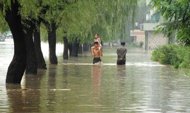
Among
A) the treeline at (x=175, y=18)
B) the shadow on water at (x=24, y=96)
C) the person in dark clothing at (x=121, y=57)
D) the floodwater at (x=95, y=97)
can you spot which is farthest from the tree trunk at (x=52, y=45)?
the treeline at (x=175, y=18)

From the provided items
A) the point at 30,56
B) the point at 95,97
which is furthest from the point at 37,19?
the point at 95,97

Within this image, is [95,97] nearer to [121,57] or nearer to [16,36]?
[16,36]

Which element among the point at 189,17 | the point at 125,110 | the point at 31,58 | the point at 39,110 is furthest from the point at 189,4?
the point at 31,58

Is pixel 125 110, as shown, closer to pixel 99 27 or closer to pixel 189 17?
pixel 189 17

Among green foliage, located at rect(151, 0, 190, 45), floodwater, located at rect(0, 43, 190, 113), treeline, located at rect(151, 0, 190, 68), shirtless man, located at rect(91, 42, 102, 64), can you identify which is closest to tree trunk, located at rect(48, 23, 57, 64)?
shirtless man, located at rect(91, 42, 102, 64)

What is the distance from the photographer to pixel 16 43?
65.4 feet

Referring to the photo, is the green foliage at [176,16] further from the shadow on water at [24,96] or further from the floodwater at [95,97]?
the shadow on water at [24,96]

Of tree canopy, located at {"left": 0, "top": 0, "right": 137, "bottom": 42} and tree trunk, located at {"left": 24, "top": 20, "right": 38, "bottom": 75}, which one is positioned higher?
tree canopy, located at {"left": 0, "top": 0, "right": 137, "bottom": 42}

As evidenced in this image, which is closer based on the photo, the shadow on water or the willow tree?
the shadow on water

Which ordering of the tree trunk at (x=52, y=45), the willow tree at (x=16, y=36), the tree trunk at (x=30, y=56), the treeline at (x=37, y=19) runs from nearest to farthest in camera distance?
the willow tree at (x=16, y=36) → the treeline at (x=37, y=19) → the tree trunk at (x=30, y=56) → the tree trunk at (x=52, y=45)

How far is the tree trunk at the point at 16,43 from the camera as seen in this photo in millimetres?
19188

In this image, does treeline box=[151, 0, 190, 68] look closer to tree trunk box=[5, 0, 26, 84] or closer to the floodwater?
the floodwater

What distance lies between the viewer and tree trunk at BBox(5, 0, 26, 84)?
19.2 metres

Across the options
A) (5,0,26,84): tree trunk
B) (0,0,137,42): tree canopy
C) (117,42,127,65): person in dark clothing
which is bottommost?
(117,42,127,65): person in dark clothing
